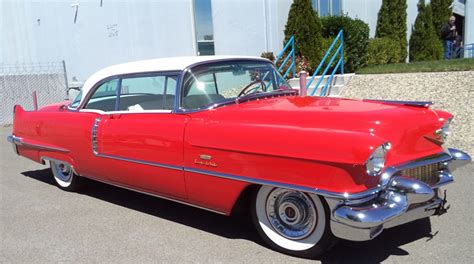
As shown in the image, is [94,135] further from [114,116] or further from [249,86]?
[249,86]

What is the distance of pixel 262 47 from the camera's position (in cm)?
1080

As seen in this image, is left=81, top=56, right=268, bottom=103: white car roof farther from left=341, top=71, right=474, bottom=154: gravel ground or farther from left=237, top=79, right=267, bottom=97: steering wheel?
left=341, top=71, right=474, bottom=154: gravel ground

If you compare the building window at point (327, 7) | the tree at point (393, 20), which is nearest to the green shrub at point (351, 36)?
the building window at point (327, 7)

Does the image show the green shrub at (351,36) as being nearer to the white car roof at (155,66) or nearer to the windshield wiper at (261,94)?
the windshield wiper at (261,94)

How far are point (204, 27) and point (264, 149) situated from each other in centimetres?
948

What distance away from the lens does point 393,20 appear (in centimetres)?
1290

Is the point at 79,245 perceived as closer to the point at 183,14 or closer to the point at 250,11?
the point at 250,11

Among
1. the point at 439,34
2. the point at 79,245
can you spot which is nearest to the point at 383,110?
the point at 79,245

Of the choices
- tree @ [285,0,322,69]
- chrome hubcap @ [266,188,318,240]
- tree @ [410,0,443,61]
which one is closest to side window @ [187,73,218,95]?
chrome hubcap @ [266,188,318,240]

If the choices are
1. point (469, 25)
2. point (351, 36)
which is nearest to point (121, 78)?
point (351, 36)

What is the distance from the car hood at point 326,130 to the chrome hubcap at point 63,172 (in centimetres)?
245

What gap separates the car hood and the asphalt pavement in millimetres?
764

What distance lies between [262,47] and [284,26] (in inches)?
31.4

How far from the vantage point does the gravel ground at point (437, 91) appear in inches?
247
